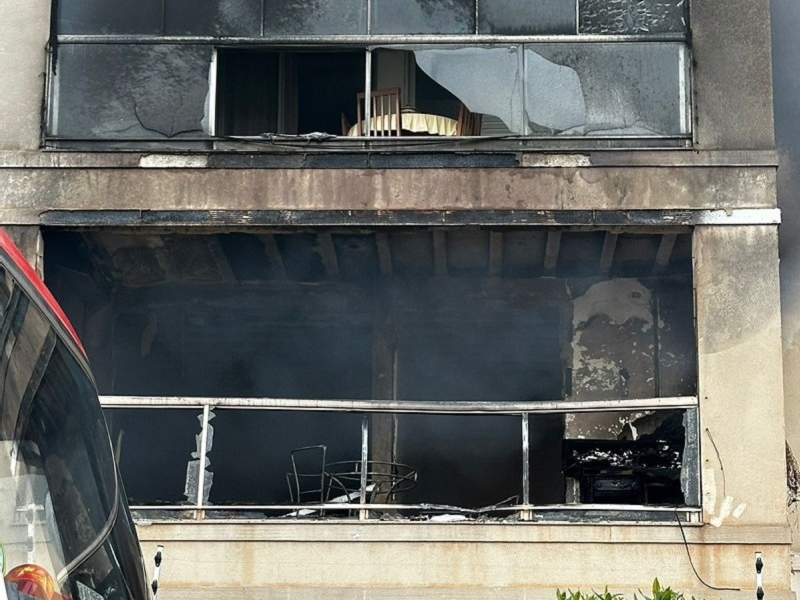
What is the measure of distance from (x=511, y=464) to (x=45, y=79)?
605 centimetres

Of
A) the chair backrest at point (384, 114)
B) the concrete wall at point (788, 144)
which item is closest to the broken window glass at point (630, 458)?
the concrete wall at point (788, 144)

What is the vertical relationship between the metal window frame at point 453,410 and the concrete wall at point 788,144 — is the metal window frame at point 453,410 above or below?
below

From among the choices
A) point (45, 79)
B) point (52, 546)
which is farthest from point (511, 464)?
point (52, 546)

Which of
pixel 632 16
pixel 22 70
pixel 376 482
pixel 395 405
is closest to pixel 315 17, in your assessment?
pixel 22 70

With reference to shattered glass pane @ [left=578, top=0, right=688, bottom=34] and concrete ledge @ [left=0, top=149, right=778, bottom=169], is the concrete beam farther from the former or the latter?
shattered glass pane @ [left=578, top=0, right=688, bottom=34]

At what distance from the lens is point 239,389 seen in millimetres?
14828

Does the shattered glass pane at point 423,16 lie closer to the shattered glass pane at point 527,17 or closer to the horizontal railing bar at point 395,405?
the shattered glass pane at point 527,17

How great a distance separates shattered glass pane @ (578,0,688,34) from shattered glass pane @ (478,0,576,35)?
14 cm

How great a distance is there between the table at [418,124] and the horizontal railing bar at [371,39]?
0.70 meters

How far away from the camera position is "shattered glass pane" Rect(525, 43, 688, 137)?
12.0 metres

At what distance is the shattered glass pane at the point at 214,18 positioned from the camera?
12266mm

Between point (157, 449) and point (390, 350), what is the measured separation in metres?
2.73

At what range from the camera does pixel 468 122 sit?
12484 millimetres

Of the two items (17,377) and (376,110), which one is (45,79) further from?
(17,377)
